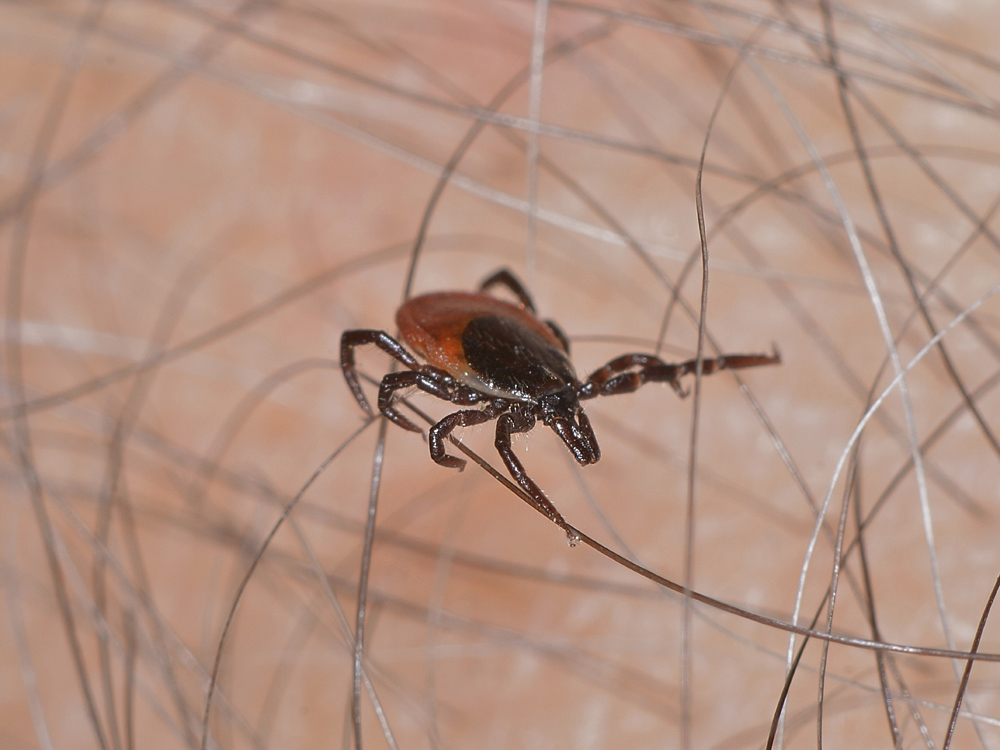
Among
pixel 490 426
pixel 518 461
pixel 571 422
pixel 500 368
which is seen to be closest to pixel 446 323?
pixel 500 368

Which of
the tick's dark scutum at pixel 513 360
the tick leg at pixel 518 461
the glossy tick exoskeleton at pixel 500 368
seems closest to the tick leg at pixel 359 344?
the glossy tick exoskeleton at pixel 500 368

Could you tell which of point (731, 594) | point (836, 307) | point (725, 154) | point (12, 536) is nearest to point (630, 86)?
point (725, 154)

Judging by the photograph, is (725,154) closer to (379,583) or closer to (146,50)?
(379,583)

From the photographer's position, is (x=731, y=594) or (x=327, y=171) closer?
(x=731, y=594)

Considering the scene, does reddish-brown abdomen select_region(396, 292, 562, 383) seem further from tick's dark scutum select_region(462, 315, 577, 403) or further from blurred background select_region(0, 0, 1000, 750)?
blurred background select_region(0, 0, 1000, 750)

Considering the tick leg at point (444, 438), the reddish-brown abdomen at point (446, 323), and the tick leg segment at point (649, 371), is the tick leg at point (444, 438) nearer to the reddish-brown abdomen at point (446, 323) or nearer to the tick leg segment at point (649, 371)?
the reddish-brown abdomen at point (446, 323)

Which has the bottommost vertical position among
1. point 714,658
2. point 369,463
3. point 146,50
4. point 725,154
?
point 714,658
